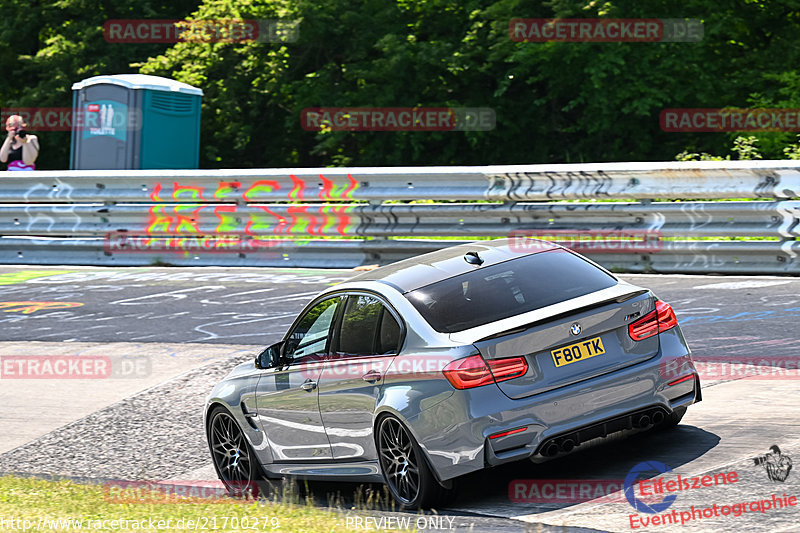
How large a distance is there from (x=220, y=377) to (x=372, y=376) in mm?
3998

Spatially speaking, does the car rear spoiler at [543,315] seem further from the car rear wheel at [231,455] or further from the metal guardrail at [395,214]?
the metal guardrail at [395,214]

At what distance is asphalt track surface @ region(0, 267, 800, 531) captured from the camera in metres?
6.43

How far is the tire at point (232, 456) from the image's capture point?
27.0 feet

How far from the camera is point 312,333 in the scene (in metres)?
7.78

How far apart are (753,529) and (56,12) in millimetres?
28575

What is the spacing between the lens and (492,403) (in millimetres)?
6449

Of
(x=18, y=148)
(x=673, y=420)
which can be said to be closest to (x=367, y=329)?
(x=673, y=420)

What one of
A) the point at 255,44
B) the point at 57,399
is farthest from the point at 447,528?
the point at 255,44

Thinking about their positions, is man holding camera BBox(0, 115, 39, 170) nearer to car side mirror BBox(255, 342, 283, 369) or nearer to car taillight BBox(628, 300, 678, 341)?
car side mirror BBox(255, 342, 283, 369)

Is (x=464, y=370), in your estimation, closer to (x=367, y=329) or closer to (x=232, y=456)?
(x=367, y=329)

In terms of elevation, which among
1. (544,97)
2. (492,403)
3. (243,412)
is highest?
(544,97)

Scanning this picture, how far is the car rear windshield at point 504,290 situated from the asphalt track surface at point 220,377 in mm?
944

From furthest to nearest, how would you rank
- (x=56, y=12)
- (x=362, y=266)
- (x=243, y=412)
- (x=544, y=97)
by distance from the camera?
(x=56, y=12), (x=544, y=97), (x=362, y=266), (x=243, y=412)

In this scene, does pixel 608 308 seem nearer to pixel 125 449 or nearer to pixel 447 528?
pixel 447 528
